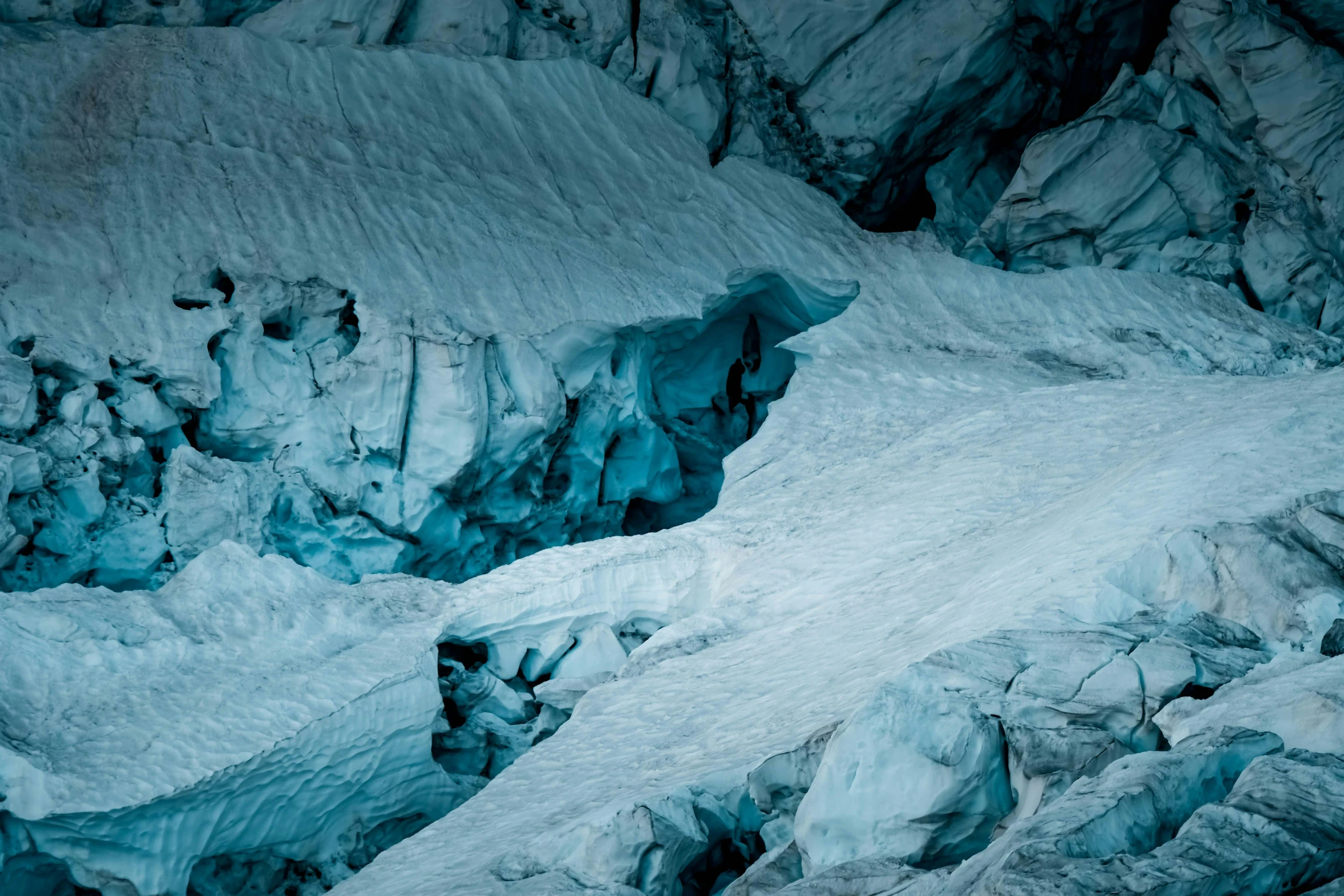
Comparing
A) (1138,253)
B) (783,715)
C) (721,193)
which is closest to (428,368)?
(721,193)

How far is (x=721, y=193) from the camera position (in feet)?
32.7

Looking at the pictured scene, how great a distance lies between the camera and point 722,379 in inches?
392

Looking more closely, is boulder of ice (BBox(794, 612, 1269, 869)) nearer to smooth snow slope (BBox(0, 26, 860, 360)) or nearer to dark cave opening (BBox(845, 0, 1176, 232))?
smooth snow slope (BBox(0, 26, 860, 360))

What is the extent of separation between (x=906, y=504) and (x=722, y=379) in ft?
11.0

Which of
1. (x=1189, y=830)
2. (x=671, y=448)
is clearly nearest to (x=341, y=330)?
(x=671, y=448)

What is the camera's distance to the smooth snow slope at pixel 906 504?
4656 mm

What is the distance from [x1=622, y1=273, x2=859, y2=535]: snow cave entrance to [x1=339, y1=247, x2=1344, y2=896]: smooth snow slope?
53 centimetres

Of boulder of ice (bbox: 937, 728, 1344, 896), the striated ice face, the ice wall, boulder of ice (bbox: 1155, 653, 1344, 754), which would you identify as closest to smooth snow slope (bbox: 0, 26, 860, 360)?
the ice wall

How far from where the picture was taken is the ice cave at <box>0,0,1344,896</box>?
3830mm

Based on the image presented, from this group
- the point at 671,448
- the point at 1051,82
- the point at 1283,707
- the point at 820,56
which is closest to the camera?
the point at 1283,707

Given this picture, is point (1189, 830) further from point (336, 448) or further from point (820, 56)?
point (820, 56)

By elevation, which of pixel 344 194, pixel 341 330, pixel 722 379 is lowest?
pixel 722 379

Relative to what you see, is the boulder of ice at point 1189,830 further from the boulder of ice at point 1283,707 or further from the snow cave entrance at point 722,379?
the snow cave entrance at point 722,379

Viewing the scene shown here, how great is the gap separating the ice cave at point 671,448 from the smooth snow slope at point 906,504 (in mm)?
37
